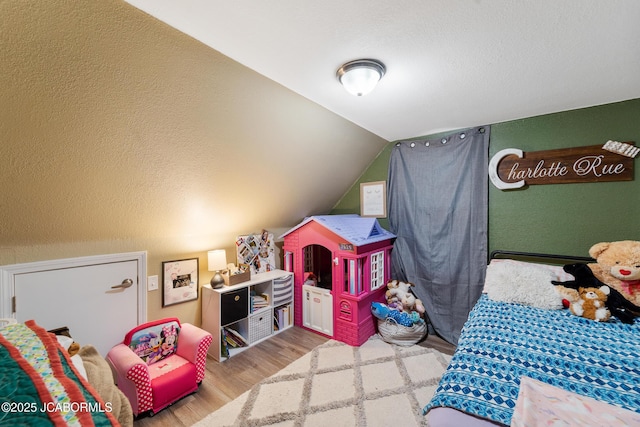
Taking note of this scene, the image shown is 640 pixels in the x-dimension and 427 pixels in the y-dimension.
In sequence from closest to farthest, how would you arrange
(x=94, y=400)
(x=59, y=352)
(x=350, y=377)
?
(x=94, y=400), (x=59, y=352), (x=350, y=377)

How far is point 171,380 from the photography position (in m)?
2.01

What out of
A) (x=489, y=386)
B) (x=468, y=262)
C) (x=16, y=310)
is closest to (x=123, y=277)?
(x=16, y=310)

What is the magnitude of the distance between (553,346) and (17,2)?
3.11 meters

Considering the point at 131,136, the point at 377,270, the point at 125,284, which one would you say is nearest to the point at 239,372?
the point at 125,284

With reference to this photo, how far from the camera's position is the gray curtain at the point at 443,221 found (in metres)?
2.80

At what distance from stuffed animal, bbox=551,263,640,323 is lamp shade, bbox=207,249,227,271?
3105mm

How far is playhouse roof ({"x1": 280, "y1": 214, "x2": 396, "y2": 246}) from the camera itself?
2.91 metres

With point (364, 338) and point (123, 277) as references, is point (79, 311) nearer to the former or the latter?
point (123, 277)

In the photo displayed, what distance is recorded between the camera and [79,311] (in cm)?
210

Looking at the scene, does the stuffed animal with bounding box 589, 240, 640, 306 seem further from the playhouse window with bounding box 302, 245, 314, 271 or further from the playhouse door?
the playhouse window with bounding box 302, 245, 314, 271

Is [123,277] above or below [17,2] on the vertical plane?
below

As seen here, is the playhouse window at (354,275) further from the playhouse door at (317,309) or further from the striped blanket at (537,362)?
the striped blanket at (537,362)

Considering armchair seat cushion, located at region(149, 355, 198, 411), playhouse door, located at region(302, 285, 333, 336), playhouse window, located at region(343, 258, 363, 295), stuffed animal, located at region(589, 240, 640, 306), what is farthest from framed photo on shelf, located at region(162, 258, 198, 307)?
stuffed animal, located at region(589, 240, 640, 306)

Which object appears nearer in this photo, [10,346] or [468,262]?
[10,346]
